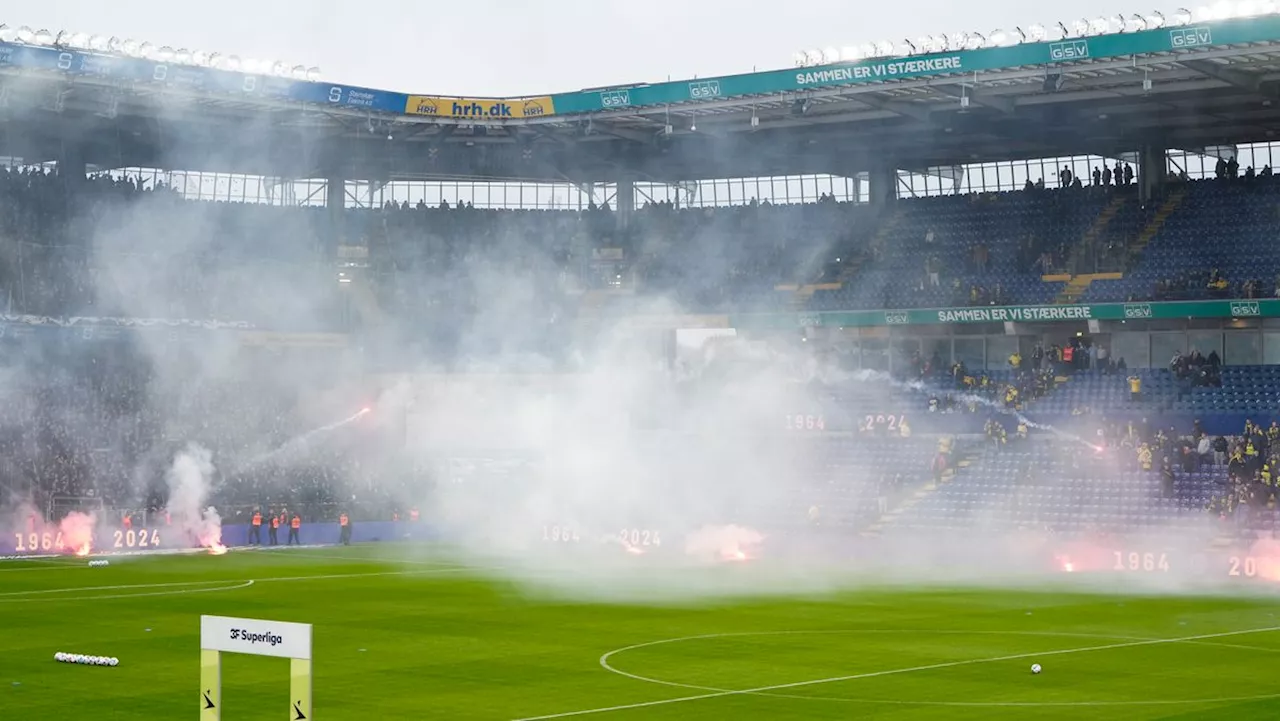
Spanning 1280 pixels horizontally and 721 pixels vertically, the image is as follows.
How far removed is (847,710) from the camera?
18656mm

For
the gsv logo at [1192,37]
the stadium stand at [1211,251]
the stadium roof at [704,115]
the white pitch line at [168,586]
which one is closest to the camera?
the white pitch line at [168,586]

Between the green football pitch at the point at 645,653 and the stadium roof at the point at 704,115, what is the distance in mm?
17491

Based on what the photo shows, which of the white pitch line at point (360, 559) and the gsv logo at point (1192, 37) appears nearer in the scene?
the white pitch line at point (360, 559)

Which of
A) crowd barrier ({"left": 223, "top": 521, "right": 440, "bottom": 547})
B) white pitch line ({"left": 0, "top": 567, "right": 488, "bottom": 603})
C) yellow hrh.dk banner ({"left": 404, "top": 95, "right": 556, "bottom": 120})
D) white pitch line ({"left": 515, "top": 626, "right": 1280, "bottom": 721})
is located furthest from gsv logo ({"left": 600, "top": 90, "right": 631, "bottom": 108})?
white pitch line ({"left": 515, "top": 626, "right": 1280, "bottom": 721})

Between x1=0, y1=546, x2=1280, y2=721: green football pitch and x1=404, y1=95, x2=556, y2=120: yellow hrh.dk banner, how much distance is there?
77.9ft

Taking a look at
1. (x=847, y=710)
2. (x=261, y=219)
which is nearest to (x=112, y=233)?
(x=261, y=219)

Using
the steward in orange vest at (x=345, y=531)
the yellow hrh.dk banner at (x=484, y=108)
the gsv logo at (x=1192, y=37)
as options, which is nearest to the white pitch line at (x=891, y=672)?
the gsv logo at (x=1192, y=37)

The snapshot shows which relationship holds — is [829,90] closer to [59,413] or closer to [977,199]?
[977,199]

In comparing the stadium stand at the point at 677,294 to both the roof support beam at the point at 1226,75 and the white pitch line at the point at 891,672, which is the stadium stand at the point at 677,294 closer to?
the roof support beam at the point at 1226,75

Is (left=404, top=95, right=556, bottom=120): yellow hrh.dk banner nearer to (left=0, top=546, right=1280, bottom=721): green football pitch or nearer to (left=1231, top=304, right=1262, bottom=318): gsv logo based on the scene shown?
(left=1231, top=304, right=1262, bottom=318): gsv logo

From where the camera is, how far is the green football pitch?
18.9 meters

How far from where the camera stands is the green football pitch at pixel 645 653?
18.9 metres

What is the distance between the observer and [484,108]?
183ft

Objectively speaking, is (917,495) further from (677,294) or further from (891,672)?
(891,672)
